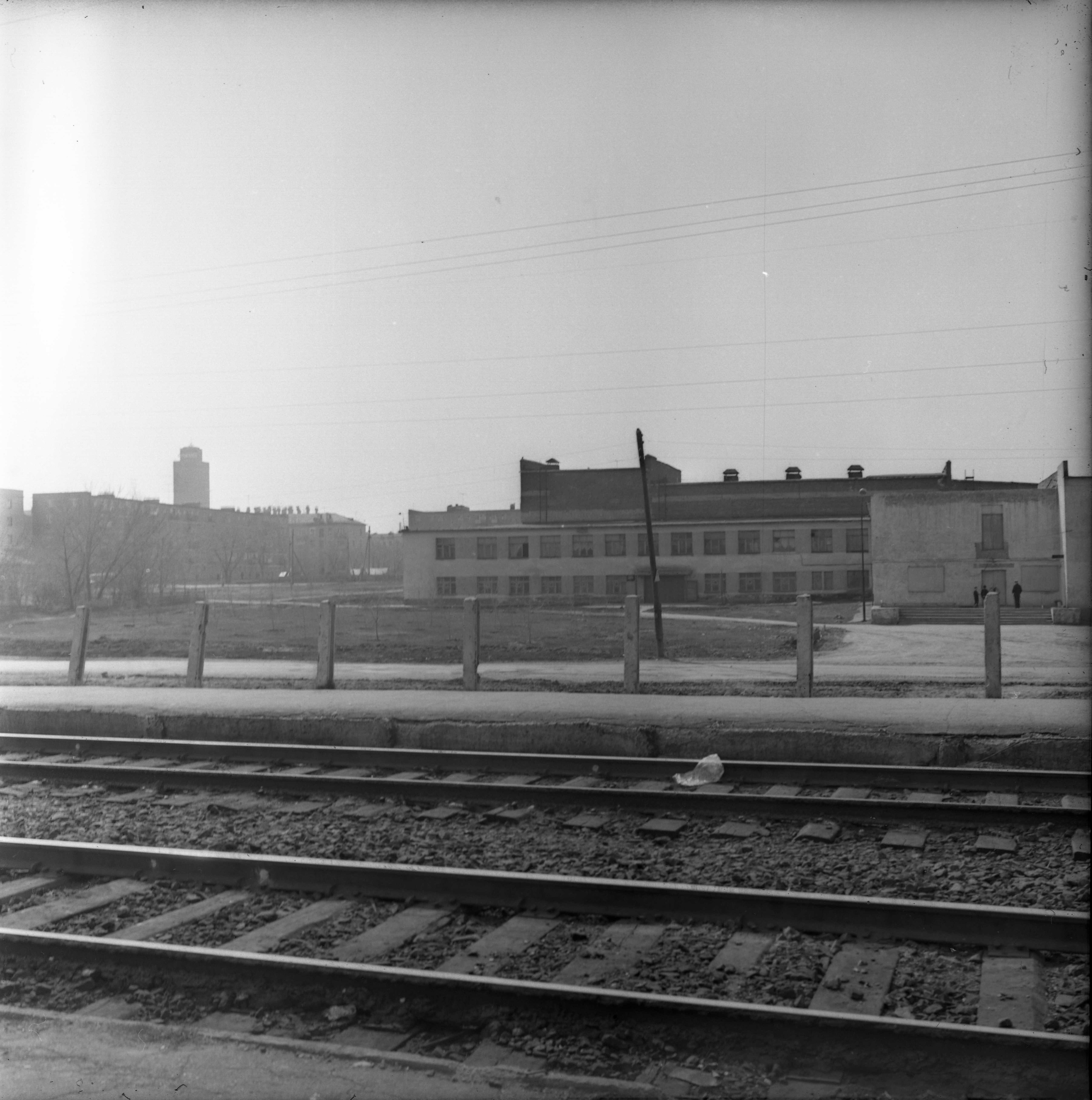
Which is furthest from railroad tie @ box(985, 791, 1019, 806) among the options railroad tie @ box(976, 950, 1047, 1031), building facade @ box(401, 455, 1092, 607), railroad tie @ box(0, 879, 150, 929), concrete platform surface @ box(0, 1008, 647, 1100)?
building facade @ box(401, 455, 1092, 607)

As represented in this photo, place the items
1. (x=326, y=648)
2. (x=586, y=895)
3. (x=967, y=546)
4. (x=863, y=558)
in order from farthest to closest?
(x=863, y=558), (x=967, y=546), (x=326, y=648), (x=586, y=895)

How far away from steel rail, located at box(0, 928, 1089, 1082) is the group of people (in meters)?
46.3

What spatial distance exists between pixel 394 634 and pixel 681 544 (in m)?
37.5

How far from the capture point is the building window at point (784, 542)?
66.5 meters

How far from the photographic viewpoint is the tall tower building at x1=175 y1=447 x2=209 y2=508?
8350 centimetres

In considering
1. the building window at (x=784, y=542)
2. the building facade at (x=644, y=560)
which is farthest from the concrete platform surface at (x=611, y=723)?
the building window at (x=784, y=542)

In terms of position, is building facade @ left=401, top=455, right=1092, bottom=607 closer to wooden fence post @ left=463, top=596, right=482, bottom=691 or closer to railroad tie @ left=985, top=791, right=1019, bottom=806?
wooden fence post @ left=463, top=596, right=482, bottom=691

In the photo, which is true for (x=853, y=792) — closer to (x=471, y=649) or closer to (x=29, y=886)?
(x=29, y=886)

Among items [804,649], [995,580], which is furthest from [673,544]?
[804,649]

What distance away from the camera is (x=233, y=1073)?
360 centimetres

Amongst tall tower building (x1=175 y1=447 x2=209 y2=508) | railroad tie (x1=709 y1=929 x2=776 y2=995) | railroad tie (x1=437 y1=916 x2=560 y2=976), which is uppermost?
tall tower building (x1=175 y1=447 x2=209 y2=508)

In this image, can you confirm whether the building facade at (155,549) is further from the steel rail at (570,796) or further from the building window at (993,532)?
the building window at (993,532)

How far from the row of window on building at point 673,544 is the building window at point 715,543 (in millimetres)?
19

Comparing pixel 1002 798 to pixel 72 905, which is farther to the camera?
pixel 1002 798
